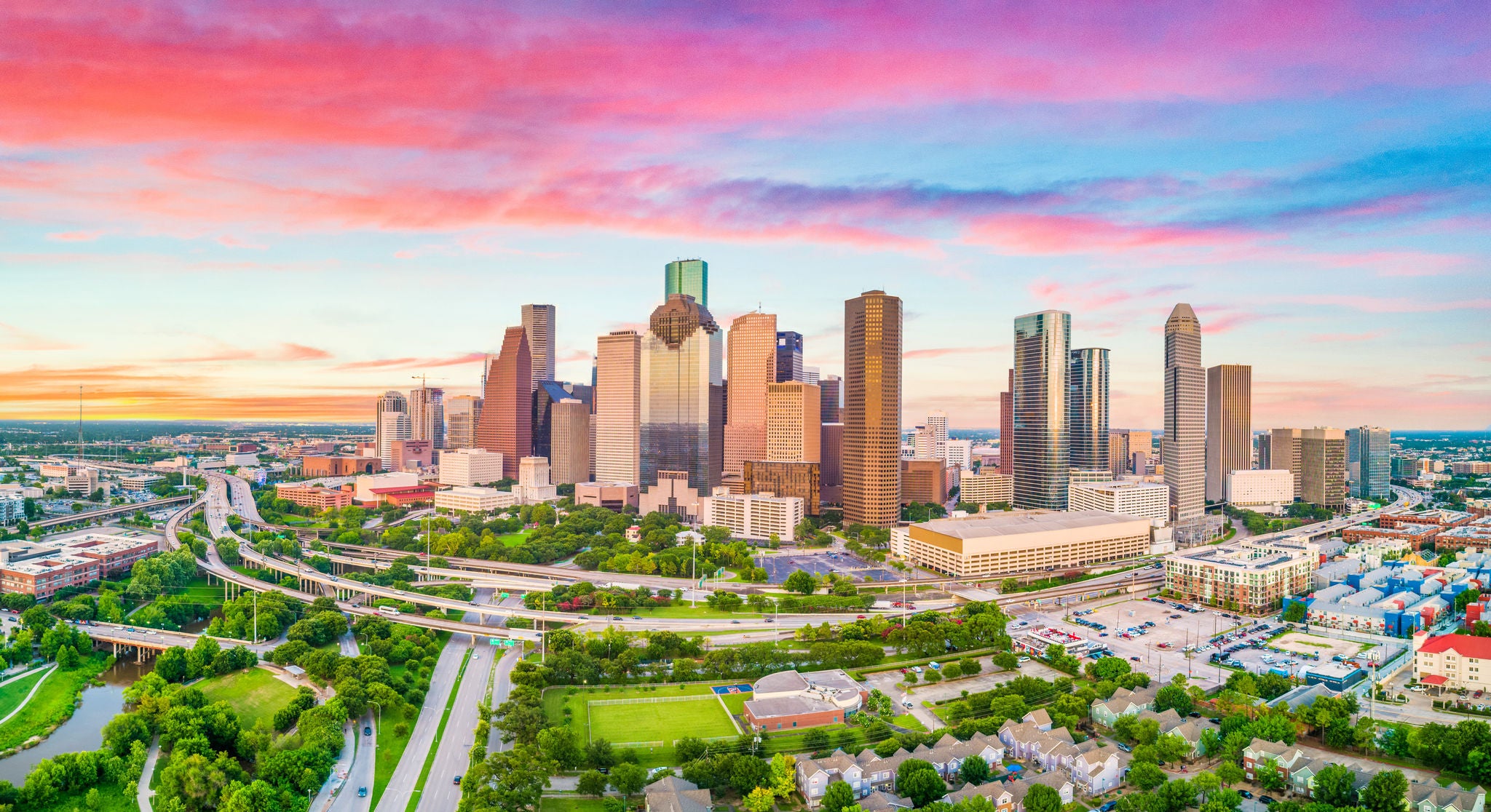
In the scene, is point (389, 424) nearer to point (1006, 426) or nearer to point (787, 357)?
point (787, 357)

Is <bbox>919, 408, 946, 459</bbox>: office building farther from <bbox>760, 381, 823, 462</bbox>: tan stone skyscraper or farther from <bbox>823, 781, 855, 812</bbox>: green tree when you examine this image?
<bbox>823, 781, 855, 812</bbox>: green tree

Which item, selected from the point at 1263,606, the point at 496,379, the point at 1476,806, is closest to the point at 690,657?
the point at 1476,806

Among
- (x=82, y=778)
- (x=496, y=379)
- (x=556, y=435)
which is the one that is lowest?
(x=82, y=778)

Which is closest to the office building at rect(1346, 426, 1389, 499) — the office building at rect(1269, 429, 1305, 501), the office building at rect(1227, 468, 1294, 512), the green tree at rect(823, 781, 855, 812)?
the office building at rect(1269, 429, 1305, 501)

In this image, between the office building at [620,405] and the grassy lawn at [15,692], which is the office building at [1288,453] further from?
the grassy lawn at [15,692]

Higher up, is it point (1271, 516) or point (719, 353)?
point (719, 353)

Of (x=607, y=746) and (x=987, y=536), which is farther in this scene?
(x=987, y=536)

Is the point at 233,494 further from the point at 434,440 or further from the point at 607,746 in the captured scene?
the point at 607,746

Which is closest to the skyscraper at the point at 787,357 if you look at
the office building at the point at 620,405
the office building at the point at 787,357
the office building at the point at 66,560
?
the office building at the point at 787,357
